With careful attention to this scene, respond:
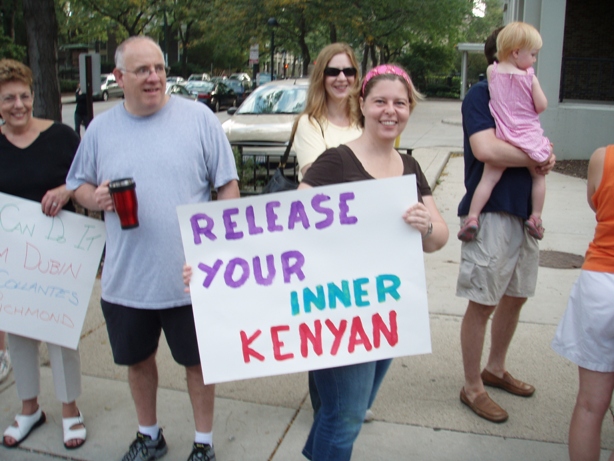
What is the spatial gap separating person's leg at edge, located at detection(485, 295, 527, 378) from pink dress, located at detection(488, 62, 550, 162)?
2.57 feet

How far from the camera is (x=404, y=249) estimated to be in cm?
247

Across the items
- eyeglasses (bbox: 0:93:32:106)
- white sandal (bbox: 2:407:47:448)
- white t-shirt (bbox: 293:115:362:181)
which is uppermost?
eyeglasses (bbox: 0:93:32:106)

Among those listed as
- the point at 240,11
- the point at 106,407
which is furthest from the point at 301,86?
the point at 240,11

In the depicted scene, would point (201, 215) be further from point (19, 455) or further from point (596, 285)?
point (19, 455)

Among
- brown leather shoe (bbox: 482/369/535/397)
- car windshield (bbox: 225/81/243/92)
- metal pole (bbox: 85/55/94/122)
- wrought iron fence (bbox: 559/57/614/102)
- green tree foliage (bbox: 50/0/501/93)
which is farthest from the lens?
car windshield (bbox: 225/81/243/92)

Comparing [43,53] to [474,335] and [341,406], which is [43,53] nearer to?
[474,335]

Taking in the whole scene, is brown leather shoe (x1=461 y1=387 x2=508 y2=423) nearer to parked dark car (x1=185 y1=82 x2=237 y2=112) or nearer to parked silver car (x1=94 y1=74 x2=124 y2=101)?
parked dark car (x1=185 y1=82 x2=237 y2=112)

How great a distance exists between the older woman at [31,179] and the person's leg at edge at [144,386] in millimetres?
485

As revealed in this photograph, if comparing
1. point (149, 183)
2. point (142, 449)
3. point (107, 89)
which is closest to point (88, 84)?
point (149, 183)

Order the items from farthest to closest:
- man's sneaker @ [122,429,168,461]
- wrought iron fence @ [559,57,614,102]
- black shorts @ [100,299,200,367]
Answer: wrought iron fence @ [559,57,614,102]
man's sneaker @ [122,429,168,461]
black shorts @ [100,299,200,367]

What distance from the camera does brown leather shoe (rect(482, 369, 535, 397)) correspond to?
369cm

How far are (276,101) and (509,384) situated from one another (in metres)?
7.91

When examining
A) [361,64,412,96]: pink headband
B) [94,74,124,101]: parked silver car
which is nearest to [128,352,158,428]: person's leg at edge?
[361,64,412,96]: pink headband

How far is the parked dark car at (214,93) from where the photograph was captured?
30487mm
